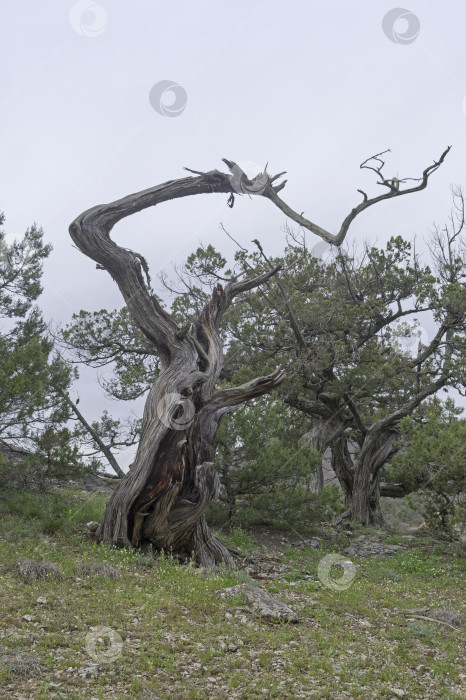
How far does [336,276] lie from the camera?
16062mm

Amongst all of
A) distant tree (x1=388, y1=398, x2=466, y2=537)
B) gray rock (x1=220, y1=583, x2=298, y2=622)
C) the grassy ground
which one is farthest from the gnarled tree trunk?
distant tree (x1=388, y1=398, x2=466, y2=537)

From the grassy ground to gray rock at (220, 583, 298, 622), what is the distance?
13 centimetres

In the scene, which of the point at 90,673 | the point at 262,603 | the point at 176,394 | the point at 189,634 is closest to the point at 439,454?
the point at 176,394

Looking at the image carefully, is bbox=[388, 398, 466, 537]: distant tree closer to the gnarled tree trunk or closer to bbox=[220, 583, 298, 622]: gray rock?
the gnarled tree trunk

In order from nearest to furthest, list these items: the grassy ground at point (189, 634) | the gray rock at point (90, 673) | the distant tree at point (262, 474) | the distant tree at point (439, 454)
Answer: the gray rock at point (90, 673) < the grassy ground at point (189, 634) < the distant tree at point (439, 454) < the distant tree at point (262, 474)

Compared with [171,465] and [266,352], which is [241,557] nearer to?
[171,465]

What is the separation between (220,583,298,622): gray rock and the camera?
Result: 617cm

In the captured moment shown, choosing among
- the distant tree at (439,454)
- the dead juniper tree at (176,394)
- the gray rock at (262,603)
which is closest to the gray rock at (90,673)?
the gray rock at (262,603)

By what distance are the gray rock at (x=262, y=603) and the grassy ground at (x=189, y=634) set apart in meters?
0.13

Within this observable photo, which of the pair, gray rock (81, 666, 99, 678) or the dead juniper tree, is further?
the dead juniper tree

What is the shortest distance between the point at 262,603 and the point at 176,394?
3.53 meters

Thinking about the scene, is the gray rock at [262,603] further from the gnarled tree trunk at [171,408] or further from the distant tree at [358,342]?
the distant tree at [358,342]

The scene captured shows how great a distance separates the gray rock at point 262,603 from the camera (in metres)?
6.17

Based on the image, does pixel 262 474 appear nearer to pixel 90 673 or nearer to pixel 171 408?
pixel 171 408
